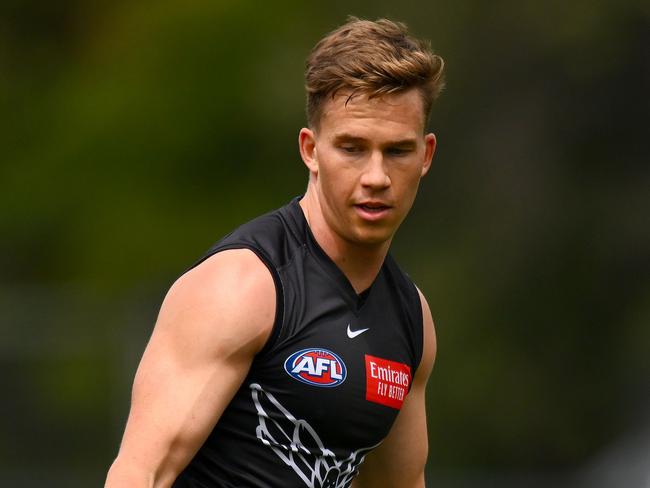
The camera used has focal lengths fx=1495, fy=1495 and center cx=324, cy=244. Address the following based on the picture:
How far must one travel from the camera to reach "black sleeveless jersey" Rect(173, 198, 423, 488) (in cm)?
455

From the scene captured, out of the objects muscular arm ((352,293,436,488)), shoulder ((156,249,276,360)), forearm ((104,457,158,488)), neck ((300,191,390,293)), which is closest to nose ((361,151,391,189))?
neck ((300,191,390,293))

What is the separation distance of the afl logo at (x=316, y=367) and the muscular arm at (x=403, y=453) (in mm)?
702

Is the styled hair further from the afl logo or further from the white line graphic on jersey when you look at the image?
the white line graphic on jersey

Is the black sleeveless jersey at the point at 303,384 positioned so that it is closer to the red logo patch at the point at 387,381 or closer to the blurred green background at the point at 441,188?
the red logo patch at the point at 387,381

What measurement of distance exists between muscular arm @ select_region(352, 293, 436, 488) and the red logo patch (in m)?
0.35

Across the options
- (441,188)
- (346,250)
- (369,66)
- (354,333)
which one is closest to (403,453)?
(354,333)

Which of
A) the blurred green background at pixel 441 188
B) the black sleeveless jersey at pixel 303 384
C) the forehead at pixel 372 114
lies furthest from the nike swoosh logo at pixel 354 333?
the blurred green background at pixel 441 188

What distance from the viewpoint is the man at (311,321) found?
4.34 meters

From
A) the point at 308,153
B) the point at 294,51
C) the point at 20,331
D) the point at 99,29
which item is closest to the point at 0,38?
the point at 99,29

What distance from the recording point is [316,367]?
15.0ft

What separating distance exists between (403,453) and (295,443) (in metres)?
0.86

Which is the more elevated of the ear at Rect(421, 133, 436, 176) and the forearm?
the ear at Rect(421, 133, 436, 176)

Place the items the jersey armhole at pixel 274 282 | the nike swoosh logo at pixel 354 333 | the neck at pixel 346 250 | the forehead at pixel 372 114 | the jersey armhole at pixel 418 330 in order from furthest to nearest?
the jersey armhole at pixel 418 330 < the neck at pixel 346 250 < the nike swoosh logo at pixel 354 333 < the forehead at pixel 372 114 < the jersey armhole at pixel 274 282

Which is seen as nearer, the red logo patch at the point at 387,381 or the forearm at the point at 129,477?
the forearm at the point at 129,477
